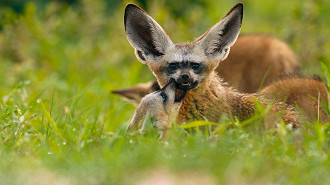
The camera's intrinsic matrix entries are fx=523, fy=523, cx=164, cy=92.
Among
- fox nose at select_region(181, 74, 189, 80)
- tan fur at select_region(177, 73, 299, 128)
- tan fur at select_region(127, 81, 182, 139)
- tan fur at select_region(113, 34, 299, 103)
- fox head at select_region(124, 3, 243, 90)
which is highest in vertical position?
tan fur at select_region(113, 34, 299, 103)

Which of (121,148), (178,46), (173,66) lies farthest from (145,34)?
(121,148)

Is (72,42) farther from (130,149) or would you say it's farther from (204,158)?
(204,158)

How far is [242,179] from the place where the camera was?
3.52 meters

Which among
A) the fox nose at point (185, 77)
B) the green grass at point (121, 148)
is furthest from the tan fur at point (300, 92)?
the fox nose at point (185, 77)

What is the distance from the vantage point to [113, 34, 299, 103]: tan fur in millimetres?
7863

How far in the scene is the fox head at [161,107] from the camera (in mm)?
4988

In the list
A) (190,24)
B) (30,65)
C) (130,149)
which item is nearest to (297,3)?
(190,24)

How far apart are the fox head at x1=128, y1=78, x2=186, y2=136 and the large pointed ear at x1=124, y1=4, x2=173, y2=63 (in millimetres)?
709

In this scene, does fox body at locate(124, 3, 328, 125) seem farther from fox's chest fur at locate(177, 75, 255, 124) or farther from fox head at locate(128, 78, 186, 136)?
fox head at locate(128, 78, 186, 136)

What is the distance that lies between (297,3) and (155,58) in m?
6.31

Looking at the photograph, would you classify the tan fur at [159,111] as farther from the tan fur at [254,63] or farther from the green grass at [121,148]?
the tan fur at [254,63]

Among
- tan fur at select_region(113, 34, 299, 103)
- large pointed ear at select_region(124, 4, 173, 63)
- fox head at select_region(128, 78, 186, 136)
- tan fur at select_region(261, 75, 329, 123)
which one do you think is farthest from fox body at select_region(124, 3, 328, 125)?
tan fur at select_region(113, 34, 299, 103)

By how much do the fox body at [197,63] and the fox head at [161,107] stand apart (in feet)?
0.64

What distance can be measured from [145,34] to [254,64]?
250 centimetres
